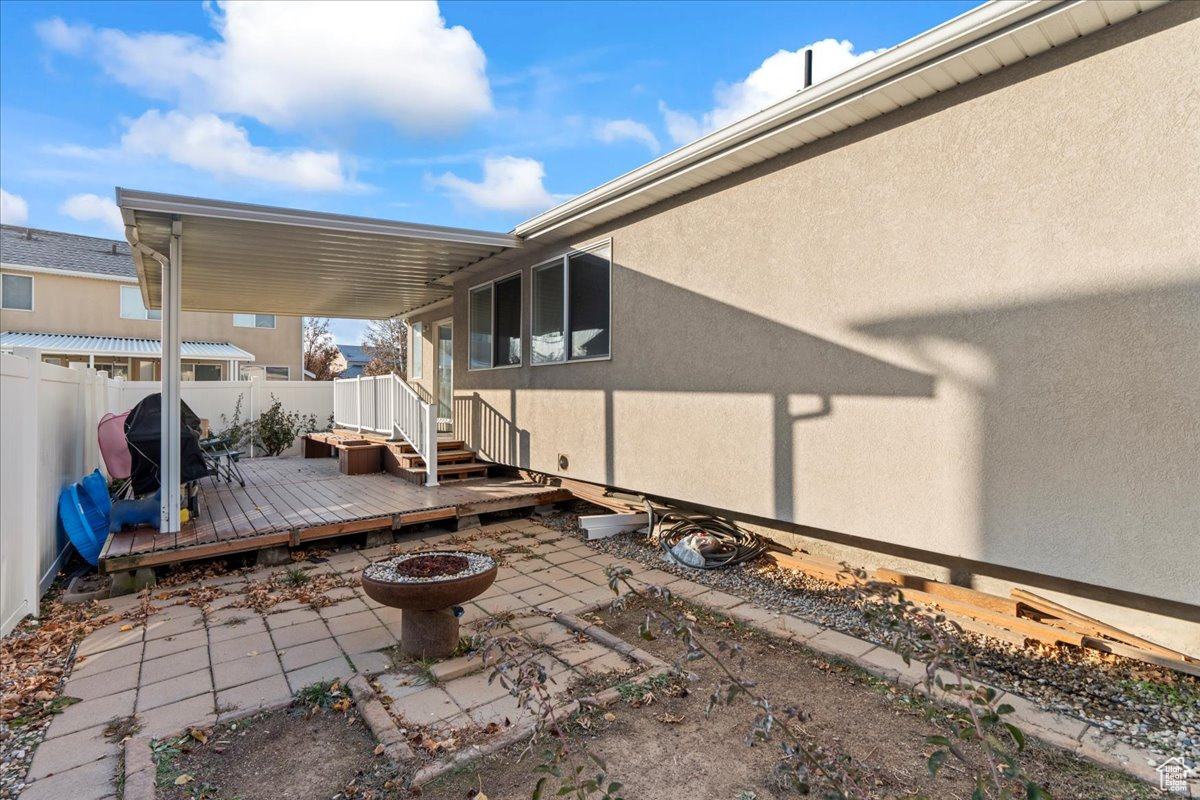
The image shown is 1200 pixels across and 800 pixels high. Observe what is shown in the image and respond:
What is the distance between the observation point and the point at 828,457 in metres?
4.07

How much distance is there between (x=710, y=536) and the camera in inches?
198

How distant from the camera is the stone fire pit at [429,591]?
2984 mm

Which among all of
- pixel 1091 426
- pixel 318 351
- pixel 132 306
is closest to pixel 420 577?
pixel 1091 426

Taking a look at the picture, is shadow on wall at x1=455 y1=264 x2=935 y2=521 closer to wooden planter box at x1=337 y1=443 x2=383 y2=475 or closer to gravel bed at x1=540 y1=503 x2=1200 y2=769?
gravel bed at x1=540 y1=503 x2=1200 y2=769

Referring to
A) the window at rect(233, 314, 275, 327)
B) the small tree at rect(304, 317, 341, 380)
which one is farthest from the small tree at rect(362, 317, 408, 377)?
the window at rect(233, 314, 275, 327)

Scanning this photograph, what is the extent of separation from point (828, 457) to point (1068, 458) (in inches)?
53.7

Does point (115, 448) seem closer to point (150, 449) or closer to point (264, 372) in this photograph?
point (150, 449)

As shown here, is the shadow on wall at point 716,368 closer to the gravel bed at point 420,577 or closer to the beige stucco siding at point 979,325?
the beige stucco siding at point 979,325

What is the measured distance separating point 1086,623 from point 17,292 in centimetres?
2364

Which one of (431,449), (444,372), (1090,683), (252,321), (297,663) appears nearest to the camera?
(1090,683)

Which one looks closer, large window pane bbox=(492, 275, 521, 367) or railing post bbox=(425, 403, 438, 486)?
railing post bbox=(425, 403, 438, 486)

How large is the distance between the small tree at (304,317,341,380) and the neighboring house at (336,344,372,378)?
6.00 ft

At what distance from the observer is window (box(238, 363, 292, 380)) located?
63.8 ft

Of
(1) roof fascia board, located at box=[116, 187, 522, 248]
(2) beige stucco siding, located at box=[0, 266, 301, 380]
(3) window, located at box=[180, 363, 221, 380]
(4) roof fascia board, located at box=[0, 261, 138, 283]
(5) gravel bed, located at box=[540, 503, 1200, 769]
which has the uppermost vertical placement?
(4) roof fascia board, located at box=[0, 261, 138, 283]
